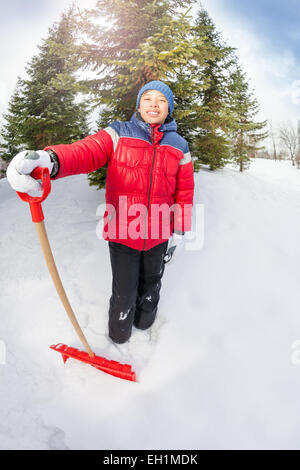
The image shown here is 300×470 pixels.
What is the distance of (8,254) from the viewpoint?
12.0 feet

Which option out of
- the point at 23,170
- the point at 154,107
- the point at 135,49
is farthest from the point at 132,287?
the point at 135,49

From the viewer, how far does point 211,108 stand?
8031 millimetres

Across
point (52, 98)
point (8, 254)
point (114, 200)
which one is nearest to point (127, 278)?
point (114, 200)

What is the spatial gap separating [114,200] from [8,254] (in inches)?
103

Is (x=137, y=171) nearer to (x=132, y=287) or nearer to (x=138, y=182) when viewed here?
(x=138, y=182)

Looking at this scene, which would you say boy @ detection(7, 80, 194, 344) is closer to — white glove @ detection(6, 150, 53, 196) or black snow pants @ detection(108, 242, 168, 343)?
black snow pants @ detection(108, 242, 168, 343)

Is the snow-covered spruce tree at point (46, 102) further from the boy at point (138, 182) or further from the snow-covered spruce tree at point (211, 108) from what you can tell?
the boy at point (138, 182)

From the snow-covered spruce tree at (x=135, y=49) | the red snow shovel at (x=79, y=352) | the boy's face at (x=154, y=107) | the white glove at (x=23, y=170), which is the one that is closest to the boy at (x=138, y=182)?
the boy's face at (x=154, y=107)

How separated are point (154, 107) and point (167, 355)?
7.62ft

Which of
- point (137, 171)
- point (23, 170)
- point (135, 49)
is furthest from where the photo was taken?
point (135, 49)

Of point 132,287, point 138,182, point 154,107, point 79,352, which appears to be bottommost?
point 79,352

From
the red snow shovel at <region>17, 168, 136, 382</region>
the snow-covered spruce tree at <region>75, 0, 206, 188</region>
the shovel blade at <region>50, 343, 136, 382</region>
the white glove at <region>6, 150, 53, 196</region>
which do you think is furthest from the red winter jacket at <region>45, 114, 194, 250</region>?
the snow-covered spruce tree at <region>75, 0, 206, 188</region>
